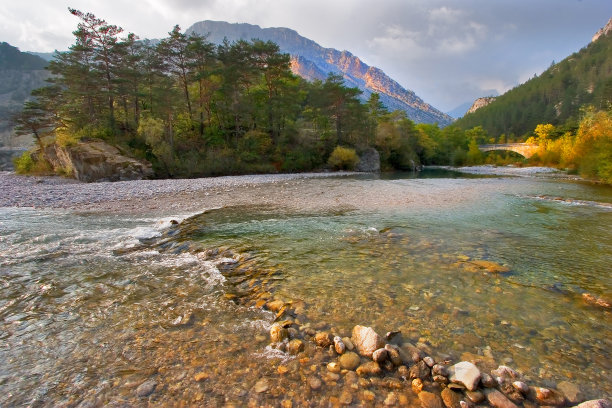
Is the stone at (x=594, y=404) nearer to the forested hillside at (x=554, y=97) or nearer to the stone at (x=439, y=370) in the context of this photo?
the stone at (x=439, y=370)

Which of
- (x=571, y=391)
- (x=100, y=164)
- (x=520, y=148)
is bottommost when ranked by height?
(x=571, y=391)

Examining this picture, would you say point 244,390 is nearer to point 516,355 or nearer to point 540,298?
point 516,355

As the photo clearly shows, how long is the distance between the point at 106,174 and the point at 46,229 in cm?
2383

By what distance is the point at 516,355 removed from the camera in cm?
358

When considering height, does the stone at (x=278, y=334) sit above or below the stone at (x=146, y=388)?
below

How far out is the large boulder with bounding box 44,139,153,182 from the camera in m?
29.6

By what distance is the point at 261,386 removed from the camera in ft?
10.1

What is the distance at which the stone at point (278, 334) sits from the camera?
12.8 ft

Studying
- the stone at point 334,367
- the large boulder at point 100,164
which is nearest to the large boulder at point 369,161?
the large boulder at point 100,164

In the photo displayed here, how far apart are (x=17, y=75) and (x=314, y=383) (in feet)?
699

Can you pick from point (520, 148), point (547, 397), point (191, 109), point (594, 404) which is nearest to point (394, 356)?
point (547, 397)

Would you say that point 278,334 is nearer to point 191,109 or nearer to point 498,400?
point 498,400

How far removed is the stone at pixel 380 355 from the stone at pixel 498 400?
106cm

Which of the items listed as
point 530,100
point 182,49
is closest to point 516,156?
point 530,100
